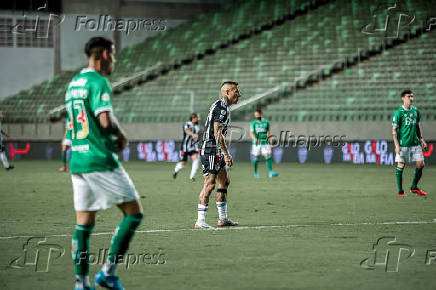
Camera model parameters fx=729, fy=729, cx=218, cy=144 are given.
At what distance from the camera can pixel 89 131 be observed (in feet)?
19.2

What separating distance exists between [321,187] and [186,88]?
1971cm

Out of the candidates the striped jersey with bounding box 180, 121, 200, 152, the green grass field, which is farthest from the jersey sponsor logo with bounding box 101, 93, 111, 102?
the striped jersey with bounding box 180, 121, 200, 152

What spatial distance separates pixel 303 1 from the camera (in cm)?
4181

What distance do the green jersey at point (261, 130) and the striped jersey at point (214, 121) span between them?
12497 mm

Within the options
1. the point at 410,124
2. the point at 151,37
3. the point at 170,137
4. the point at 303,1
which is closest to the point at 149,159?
the point at 170,137

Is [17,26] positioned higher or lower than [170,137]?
higher

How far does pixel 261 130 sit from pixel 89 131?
680 inches

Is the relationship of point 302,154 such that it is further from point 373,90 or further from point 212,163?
point 212,163

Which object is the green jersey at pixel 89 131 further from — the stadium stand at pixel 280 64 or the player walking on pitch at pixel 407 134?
the stadium stand at pixel 280 64

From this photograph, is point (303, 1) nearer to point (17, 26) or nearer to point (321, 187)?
point (17, 26)

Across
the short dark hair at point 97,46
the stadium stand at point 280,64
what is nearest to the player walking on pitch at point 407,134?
the short dark hair at point 97,46

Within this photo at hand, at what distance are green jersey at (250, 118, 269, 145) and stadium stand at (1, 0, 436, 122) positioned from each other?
9.29 m

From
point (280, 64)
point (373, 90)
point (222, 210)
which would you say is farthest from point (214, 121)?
point (280, 64)

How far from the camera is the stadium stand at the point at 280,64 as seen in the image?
32.8m
